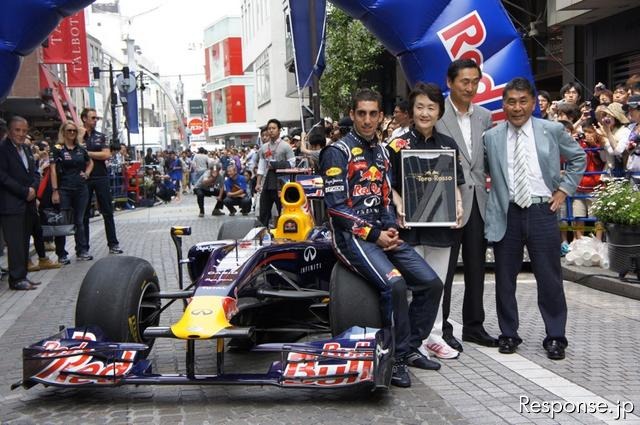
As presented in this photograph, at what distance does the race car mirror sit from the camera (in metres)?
5.51

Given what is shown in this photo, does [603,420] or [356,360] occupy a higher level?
[356,360]

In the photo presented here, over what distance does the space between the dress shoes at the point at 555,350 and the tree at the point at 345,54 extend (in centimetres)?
2061

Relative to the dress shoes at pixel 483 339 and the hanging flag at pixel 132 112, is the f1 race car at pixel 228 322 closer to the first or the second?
the dress shoes at pixel 483 339

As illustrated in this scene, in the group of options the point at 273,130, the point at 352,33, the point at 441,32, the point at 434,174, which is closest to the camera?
the point at 434,174

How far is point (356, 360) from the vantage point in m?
4.58

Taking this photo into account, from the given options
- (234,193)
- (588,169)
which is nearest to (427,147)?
(588,169)

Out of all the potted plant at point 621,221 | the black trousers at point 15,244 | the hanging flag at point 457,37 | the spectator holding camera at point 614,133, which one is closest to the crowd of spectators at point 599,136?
the spectator holding camera at point 614,133

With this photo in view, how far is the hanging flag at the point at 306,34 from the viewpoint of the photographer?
13.0 meters

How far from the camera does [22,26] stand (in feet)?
23.5

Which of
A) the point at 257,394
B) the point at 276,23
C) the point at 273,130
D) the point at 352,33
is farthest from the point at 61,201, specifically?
the point at 276,23

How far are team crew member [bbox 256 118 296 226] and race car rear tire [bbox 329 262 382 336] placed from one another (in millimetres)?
7410

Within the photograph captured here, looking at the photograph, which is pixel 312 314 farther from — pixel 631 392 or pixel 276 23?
pixel 276 23

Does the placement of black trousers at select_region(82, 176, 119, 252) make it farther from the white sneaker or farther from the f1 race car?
the white sneaker

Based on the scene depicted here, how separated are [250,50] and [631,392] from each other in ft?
169
